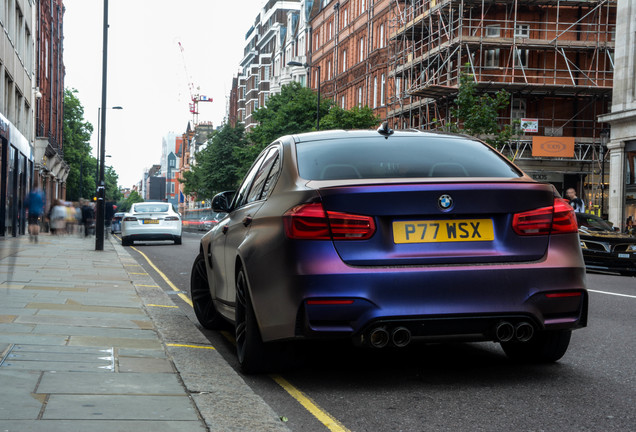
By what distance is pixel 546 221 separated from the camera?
5137mm

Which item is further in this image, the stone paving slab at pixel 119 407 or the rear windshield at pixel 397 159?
the rear windshield at pixel 397 159

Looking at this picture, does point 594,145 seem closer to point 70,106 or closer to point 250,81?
point 70,106

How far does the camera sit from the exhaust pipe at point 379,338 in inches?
191

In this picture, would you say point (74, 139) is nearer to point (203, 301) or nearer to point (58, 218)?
point (58, 218)

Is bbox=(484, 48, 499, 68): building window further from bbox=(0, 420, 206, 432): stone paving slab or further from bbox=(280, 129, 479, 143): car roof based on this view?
bbox=(0, 420, 206, 432): stone paving slab

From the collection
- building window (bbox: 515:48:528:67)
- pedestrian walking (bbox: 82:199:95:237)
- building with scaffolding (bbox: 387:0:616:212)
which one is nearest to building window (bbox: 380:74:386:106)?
building with scaffolding (bbox: 387:0:616:212)

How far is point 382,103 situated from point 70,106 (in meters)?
45.5

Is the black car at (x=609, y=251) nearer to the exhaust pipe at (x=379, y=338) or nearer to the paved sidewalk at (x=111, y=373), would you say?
the paved sidewalk at (x=111, y=373)

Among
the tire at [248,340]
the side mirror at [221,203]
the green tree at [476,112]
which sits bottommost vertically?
the tire at [248,340]

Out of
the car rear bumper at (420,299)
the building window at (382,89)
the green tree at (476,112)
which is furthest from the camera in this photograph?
the building window at (382,89)

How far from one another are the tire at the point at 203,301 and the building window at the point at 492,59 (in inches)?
1518

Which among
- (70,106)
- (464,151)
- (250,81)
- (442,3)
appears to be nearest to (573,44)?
(442,3)

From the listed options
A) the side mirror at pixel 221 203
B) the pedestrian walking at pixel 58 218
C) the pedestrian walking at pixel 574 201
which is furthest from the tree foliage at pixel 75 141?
the side mirror at pixel 221 203

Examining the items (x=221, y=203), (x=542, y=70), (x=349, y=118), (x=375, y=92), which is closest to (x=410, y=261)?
(x=221, y=203)
